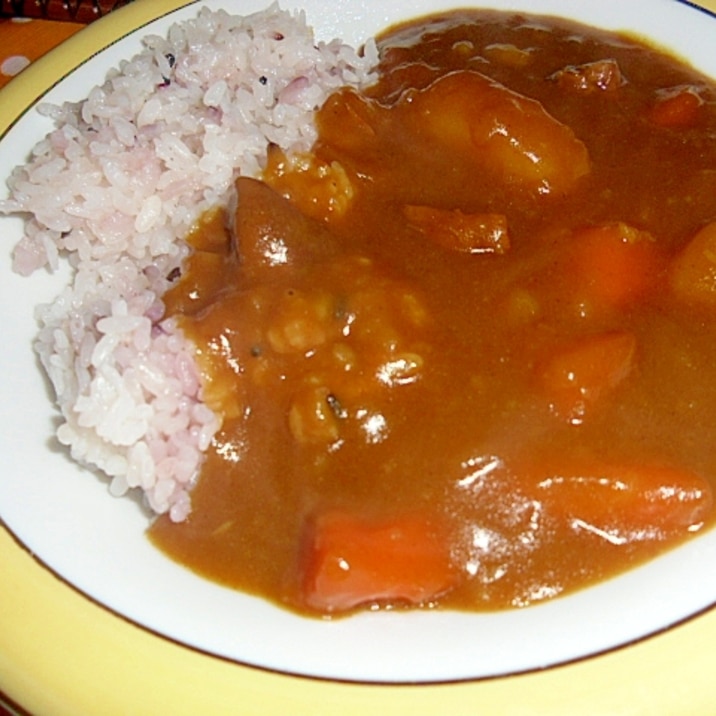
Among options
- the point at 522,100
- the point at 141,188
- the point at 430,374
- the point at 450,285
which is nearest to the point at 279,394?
the point at 430,374

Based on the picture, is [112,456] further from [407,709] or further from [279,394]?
[407,709]

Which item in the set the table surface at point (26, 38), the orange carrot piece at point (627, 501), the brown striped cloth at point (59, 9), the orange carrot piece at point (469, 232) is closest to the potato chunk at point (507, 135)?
the orange carrot piece at point (469, 232)

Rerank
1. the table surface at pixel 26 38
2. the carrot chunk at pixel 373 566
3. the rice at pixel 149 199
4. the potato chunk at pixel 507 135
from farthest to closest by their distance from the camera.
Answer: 1. the table surface at pixel 26 38
2. the potato chunk at pixel 507 135
3. the rice at pixel 149 199
4. the carrot chunk at pixel 373 566

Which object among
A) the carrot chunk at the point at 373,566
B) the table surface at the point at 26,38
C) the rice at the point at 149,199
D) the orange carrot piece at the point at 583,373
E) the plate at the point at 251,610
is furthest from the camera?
the table surface at the point at 26,38

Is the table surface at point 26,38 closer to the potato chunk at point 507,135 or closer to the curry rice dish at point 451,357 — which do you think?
the curry rice dish at point 451,357

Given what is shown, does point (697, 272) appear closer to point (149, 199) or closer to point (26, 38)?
point (149, 199)

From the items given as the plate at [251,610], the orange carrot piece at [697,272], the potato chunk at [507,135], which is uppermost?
the potato chunk at [507,135]

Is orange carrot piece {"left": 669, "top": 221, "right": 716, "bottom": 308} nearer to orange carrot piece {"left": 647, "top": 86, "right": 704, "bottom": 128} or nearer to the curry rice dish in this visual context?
the curry rice dish
